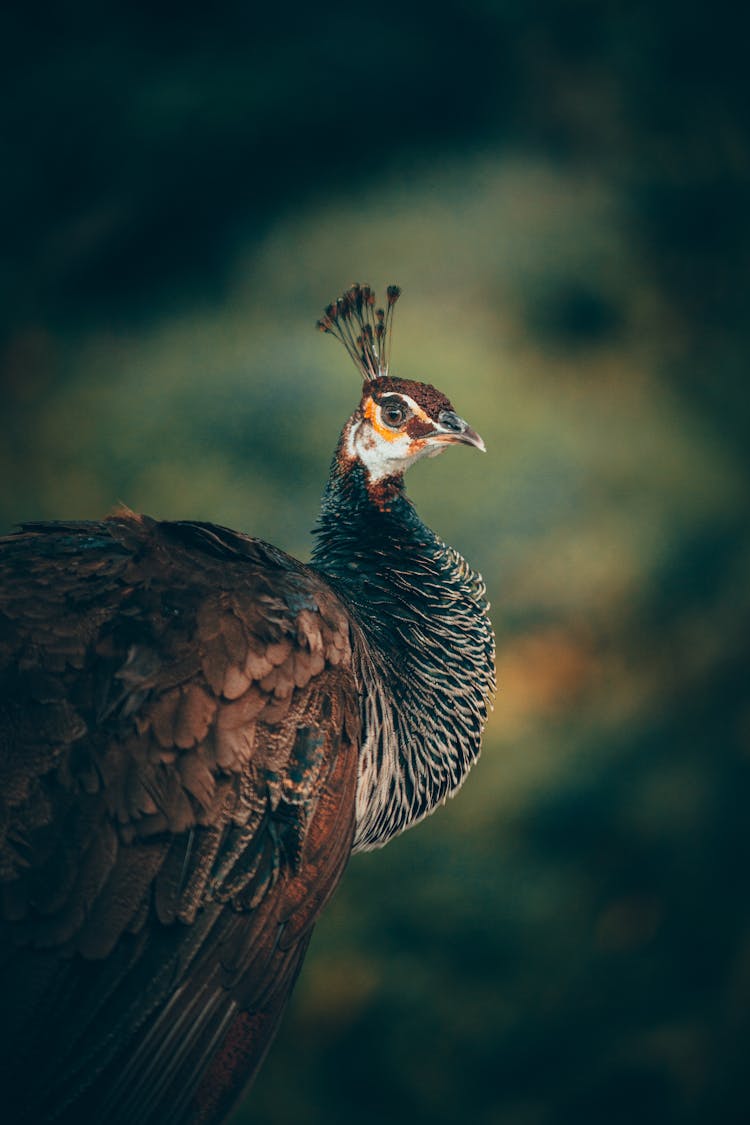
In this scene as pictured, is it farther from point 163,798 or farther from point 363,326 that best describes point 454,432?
point 163,798

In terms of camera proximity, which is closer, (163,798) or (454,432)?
(163,798)

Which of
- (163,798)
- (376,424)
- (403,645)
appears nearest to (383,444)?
(376,424)

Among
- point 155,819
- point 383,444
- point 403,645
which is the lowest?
point 155,819

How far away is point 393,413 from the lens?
1.55 metres

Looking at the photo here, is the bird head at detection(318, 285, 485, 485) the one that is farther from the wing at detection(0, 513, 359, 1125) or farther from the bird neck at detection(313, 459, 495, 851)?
the wing at detection(0, 513, 359, 1125)

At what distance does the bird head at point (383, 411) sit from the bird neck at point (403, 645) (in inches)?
1.4

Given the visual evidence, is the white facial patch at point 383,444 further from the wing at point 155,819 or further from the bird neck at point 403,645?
the wing at point 155,819

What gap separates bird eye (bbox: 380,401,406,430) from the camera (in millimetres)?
1540

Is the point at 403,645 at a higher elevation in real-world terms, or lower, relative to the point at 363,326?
lower

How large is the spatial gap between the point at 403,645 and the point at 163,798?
468mm

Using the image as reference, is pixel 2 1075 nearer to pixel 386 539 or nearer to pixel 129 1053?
pixel 129 1053

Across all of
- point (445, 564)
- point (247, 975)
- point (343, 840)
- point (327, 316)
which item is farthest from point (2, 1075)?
point (327, 316)

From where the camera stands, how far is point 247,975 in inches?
46.2

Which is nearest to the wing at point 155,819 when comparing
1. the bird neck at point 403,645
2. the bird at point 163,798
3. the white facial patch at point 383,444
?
the bird at point 163,798
